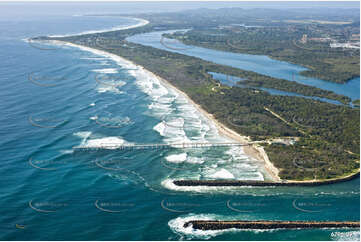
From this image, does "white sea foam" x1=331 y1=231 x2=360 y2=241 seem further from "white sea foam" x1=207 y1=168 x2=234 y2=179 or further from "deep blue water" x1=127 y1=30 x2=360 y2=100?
"deep blue water" x1=127 y1=30 x2=360 y2=100

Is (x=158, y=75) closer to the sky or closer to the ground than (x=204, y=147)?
closer to the sky

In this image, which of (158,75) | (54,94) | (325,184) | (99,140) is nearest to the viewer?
(325,184)

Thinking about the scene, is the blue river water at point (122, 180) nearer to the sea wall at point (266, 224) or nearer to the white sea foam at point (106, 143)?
the white sea foam at point (106, 143)

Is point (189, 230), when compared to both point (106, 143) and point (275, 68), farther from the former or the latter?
point (275, 68)

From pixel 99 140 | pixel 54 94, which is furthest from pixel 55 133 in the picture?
pixel 54 94

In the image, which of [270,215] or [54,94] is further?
[54,94]

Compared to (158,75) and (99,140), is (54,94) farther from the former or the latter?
(158,75)
